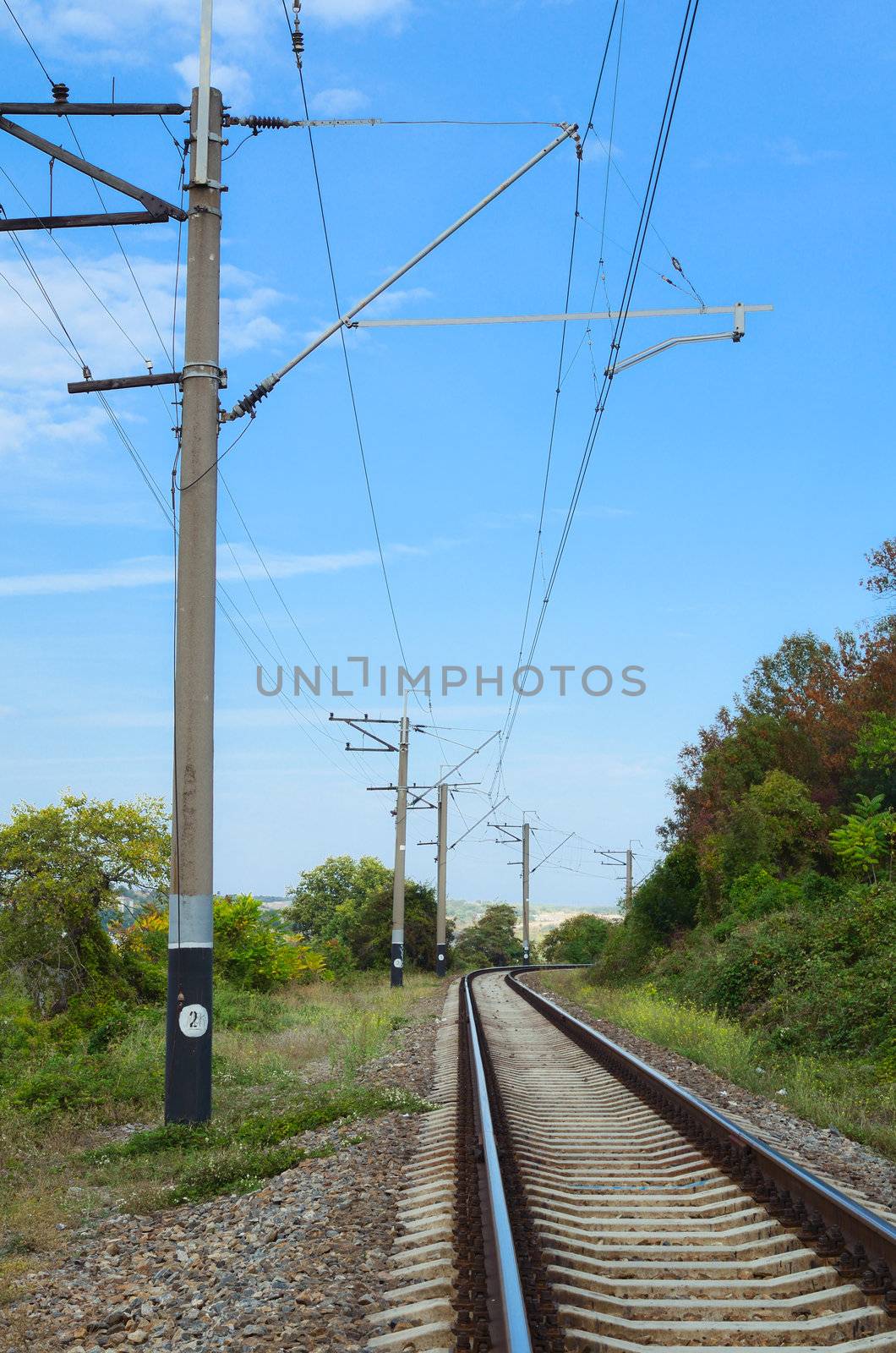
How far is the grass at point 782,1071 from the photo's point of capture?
10.4m

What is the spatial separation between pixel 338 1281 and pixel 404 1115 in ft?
16.0

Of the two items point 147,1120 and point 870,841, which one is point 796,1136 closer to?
point 147,1120

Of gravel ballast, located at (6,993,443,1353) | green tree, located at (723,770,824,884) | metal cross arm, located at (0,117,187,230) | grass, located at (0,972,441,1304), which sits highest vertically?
metal cross arm, located at (0,117,187,230)

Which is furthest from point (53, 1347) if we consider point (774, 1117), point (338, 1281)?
point (774, 1117)

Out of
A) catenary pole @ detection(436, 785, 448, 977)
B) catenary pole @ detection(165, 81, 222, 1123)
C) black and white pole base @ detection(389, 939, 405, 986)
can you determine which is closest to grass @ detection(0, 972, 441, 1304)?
catenary pole @ detection(165, 81, 222, 1123)

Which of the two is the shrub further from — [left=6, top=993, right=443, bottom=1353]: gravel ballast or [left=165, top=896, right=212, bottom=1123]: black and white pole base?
[left=6, top=993, right=443, bottom=1353]: gravel ballast

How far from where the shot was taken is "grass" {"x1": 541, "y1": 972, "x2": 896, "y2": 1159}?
10.4 m

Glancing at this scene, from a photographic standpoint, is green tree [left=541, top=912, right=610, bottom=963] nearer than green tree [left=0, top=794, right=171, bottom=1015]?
No

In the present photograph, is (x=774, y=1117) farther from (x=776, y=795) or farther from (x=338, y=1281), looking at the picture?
(x=776, y=795)

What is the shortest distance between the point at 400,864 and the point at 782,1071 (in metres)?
26.5

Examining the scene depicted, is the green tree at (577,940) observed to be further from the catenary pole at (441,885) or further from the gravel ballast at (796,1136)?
the gravel ballast at (796,1136)

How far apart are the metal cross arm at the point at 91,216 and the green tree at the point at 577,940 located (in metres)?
38.3

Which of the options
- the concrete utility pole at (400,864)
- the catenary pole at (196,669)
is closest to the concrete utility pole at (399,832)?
the concrete utility pole at (400,864)

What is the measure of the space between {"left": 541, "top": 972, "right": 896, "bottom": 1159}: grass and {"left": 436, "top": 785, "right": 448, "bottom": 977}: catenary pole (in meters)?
26.3
